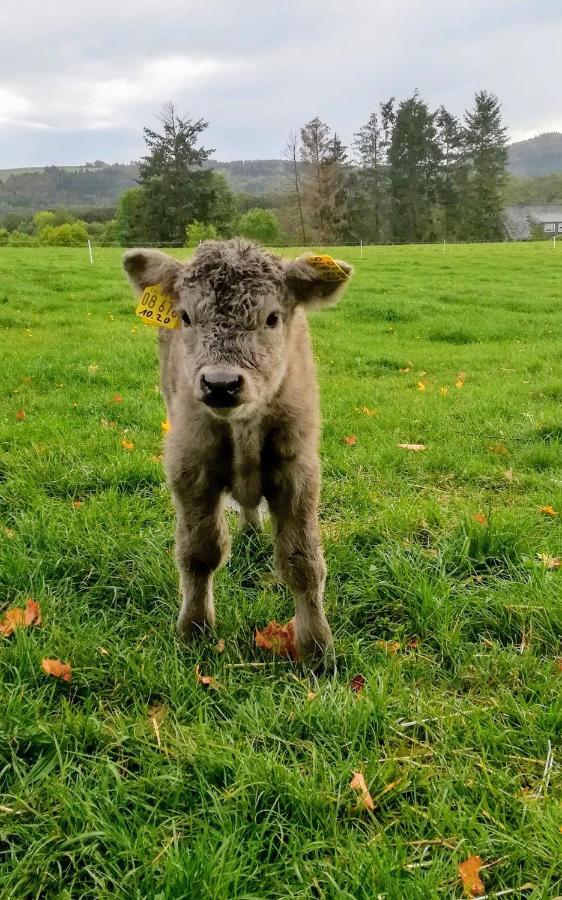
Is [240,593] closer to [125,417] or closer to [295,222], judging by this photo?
[125,417]

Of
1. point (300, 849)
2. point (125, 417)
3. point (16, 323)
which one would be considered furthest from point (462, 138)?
point (300, 849)

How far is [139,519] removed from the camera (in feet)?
16.2

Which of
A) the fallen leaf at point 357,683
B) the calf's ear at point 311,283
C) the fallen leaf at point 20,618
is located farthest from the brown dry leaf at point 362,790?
the calf's ear at point 311,283

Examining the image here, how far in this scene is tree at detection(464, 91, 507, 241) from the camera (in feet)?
243

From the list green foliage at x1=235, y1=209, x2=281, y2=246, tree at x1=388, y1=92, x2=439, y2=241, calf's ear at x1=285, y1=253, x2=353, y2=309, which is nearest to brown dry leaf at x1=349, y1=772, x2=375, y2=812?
calf's ear at x1=285, y1=253, x2=353, y2=309

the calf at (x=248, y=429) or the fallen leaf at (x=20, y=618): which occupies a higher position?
the calf at (x=248, y=429)

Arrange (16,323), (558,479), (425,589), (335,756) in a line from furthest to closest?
(16,323)
(558,479)
(425,589)
(335,756)

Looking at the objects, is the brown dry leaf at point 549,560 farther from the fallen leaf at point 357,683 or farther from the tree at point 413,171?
the tree at point 413,171

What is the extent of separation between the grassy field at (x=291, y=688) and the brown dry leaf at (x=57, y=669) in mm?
43

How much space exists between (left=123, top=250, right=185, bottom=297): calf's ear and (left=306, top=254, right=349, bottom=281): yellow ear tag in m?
0.74

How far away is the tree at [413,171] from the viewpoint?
240 feet

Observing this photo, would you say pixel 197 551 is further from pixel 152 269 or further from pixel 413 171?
pixel 413 171

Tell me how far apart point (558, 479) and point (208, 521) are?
12.2ft

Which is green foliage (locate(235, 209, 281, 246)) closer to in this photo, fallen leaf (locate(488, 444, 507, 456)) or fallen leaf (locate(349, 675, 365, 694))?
fallen leaf (locate(488, 444, 507, 456))
